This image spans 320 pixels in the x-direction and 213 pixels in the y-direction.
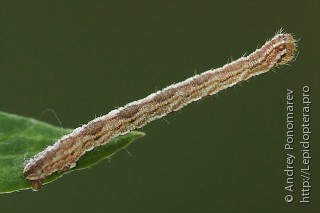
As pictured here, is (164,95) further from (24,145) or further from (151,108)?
(24,145)

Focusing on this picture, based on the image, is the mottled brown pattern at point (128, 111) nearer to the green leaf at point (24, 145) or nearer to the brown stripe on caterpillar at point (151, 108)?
the brown stripe on caterpillar at point (151, 108)

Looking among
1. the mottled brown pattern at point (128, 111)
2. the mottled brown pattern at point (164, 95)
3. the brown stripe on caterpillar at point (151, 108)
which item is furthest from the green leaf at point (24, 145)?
the mottled brown pattern at point (164, 95)

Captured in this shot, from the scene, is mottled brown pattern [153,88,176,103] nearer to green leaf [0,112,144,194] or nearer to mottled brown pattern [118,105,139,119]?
mottled brown pattern [118,105,139,119]

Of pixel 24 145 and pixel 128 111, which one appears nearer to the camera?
pixel 24 145

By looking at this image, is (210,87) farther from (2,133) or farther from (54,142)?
(2,133)

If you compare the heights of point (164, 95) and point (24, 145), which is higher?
point (164, 95)

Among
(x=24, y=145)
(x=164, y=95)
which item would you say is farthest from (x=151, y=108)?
(x=24, y=145)
